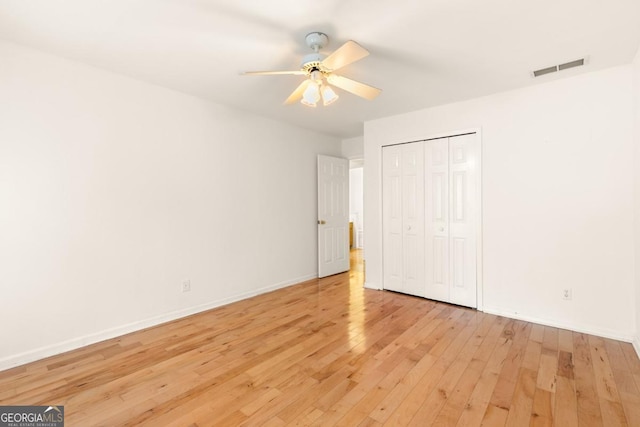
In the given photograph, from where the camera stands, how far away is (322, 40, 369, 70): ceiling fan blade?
186 centimetres

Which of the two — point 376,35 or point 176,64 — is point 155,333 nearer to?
point 176,64

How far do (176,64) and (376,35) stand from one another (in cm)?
175

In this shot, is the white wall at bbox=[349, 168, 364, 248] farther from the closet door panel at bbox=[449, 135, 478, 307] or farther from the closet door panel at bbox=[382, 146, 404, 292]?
the closet door panel at bbox=[449, 135, 478, 307]

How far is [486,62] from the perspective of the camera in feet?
8.46

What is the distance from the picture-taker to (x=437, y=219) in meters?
3.73

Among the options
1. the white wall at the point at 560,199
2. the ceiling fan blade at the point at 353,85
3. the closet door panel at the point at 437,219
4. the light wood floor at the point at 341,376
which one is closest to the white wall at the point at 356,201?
the closet door panel at the point at 437,219

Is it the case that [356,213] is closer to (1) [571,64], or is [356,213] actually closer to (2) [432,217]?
(2) [432,217]

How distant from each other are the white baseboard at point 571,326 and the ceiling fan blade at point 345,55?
10.1 ft

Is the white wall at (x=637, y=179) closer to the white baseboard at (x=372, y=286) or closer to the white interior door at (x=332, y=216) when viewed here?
the white baseboard at (x=372, y=286)

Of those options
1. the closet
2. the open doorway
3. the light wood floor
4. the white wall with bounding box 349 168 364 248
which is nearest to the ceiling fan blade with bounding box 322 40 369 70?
the closet

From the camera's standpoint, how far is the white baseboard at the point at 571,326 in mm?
2638

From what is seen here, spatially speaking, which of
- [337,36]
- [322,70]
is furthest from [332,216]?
[337,36]

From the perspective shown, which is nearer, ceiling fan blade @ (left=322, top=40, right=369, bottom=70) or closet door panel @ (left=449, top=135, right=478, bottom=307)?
ceiling fan blade @ (left=322, top=40, right=369, bottom=70)

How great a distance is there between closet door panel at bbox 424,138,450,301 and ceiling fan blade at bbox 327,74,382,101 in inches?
65.8
